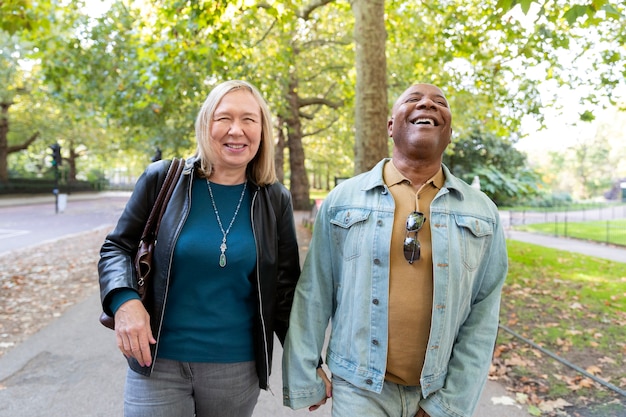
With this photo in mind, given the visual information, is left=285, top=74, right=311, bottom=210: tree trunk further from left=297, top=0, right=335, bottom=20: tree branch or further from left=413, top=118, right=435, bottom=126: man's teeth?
left=413, top=118, right=435, bottom=126: man's teeth

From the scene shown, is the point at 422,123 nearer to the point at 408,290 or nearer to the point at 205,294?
the point at 408,290

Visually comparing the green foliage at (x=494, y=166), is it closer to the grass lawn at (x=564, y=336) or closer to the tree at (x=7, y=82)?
the grass lawn at (x=564, y=336)

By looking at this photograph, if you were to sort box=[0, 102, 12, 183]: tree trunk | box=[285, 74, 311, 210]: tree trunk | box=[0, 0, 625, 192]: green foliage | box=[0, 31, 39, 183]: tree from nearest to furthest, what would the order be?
box=[0, 0, 625, 192]: green foliage → box=[285, 74, 311, 210]: tree trunk → box=[0, 31, 39, 183]: tree → box=[0, 102, 12, 183]: tree trunk

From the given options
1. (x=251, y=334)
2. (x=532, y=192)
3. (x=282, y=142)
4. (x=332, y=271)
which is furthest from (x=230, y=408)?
(x=532, y=192)

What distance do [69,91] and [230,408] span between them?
1343cm

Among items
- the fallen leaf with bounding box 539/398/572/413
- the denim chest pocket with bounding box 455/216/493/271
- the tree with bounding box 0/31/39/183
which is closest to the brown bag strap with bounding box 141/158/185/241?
the denim chest pocket with bounding box 455/216/493/271

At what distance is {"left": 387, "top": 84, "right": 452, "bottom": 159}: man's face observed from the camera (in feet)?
6.41

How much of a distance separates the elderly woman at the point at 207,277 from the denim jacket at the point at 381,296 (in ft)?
0.66

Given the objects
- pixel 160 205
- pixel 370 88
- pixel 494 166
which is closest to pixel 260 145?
pixel 160 205

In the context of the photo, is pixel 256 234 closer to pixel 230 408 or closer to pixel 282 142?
pixel 230 408

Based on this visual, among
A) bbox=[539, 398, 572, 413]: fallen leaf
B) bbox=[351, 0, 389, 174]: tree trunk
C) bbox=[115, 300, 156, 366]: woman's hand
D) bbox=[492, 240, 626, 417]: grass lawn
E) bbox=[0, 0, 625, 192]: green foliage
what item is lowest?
bbox=[539, 398, 572, 413]: fallen leaf

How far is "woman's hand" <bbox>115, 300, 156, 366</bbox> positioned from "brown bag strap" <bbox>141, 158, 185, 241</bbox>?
1.01 feet

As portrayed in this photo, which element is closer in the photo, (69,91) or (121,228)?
(121,228)

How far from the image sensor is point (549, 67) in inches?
447
